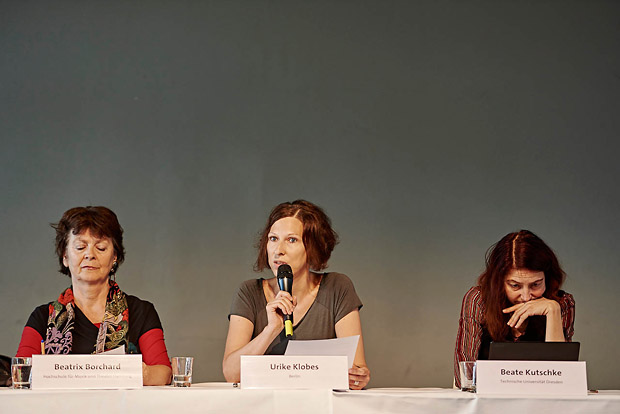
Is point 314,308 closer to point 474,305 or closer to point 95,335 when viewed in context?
point 474,305

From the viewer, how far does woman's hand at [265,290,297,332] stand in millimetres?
2143

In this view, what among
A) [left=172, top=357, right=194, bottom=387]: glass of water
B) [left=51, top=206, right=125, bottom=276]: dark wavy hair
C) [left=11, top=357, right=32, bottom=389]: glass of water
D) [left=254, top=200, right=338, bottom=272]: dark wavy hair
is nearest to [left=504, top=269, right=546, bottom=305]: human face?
[left=254, top=200, right=338, bottom=272]: dark wavy hair

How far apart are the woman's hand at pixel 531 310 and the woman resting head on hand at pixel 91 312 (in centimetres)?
126

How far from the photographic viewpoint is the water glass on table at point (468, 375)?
6.09ft

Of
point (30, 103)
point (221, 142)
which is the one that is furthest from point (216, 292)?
point (30, 103)

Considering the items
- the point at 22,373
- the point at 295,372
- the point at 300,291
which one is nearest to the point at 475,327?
the point at 300,291

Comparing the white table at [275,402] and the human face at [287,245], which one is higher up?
the human face at [287,245]

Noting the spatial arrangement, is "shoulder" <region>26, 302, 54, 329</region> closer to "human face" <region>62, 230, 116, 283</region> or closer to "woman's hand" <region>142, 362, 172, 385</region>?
"human face" <region>62, 230, 116, 283</region>

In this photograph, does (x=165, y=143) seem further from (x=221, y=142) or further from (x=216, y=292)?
(x=216, y=292)

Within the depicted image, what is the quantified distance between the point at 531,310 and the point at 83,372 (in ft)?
4.99

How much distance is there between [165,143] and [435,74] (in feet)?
4.93

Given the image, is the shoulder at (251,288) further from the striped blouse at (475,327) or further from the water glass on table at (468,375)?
the water glass on table at (468,375)

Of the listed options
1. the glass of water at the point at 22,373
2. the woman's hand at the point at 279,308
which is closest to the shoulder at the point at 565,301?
the woman's hand at the point at 279,308

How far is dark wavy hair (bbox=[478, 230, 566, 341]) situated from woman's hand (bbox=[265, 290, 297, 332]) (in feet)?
2.71
